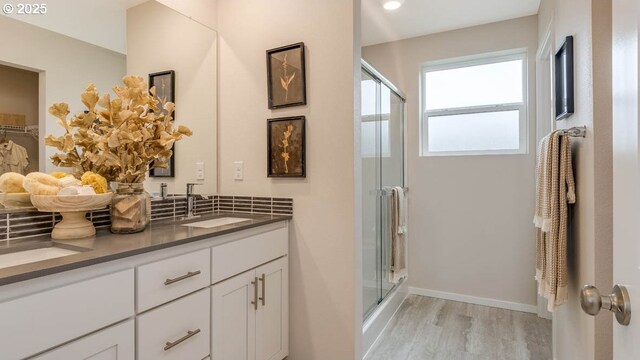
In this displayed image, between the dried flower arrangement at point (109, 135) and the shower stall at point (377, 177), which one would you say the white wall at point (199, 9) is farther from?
the shower stall at point (377, 177)

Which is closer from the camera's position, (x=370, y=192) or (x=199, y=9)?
(x=199, y=9)

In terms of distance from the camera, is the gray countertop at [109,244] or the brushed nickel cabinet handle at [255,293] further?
the brushed nickel cabinet handle at [255,293]

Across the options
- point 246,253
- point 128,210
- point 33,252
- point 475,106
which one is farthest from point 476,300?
point 33,252

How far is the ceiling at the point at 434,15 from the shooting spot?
8.52 feet

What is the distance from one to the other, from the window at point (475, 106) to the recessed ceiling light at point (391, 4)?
80 cm

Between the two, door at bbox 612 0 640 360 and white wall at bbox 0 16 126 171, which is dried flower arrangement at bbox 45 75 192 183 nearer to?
white wall at bbox 0 16 126 171

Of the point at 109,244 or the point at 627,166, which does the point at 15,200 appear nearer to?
the point at 109,244

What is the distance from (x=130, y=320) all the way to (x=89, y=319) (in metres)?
0.14

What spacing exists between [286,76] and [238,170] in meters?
0.67

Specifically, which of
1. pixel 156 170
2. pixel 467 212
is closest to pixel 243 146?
pixel 156 170

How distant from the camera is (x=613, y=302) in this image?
2.03ft

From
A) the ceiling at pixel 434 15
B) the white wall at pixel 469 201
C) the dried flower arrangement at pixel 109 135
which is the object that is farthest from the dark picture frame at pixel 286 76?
the white wall at pixel 469 201

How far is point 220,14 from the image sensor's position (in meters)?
2.18

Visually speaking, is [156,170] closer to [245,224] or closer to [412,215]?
[245,224]
